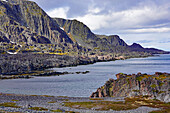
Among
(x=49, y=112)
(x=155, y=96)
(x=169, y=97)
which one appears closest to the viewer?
(x=49, y=112)

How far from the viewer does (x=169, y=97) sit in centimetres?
6888

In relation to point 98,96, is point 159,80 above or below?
above

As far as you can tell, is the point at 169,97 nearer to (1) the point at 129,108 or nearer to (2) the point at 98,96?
(1) the point at 129,108

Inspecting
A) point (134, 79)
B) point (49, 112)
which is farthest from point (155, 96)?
point (49, 112)

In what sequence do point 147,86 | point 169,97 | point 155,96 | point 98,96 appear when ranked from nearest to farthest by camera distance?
point 169,97
point 155,96
point 147,86
point 98,96

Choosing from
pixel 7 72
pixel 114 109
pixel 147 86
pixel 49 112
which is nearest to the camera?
pixel 49 112

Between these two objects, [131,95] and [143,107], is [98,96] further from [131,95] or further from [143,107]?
[143,107]

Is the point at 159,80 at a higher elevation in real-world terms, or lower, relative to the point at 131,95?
higher

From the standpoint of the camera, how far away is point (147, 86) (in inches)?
3211

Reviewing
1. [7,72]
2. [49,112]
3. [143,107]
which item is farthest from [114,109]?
[7,72]

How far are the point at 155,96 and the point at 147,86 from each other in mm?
6850

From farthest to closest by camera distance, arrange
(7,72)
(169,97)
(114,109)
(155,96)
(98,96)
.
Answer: (7,72), (98,96), (155,96), (169,97), (114,109)

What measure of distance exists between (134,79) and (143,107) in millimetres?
30807

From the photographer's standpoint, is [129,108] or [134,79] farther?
[134,79]
